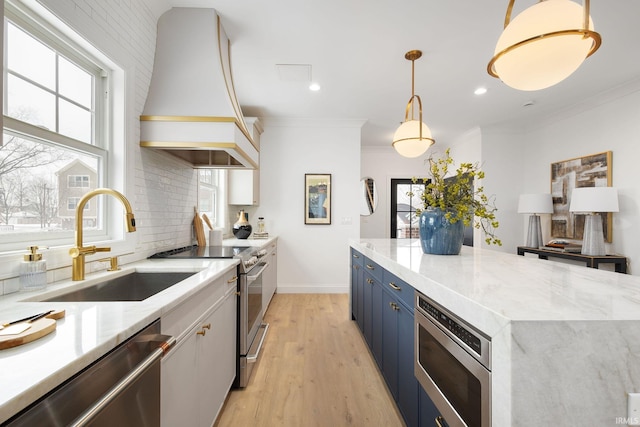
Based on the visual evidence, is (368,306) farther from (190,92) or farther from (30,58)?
(30,58)

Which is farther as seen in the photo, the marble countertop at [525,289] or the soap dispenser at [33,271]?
the soap dispenser at [33,271]

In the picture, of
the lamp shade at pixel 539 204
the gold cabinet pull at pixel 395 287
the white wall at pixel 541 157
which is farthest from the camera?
the lamp shade at pixel 539 204

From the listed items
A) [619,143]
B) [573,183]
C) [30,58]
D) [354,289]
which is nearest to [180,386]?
[30,58]

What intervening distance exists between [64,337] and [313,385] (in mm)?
1720

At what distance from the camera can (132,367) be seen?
78cm

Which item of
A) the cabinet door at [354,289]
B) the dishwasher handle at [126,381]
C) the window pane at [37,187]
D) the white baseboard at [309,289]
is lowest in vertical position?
the white baseboard at [309,289]

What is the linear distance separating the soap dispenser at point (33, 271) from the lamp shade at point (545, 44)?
205 centimetres

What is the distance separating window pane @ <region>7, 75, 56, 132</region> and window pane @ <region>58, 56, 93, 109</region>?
0.12 metres

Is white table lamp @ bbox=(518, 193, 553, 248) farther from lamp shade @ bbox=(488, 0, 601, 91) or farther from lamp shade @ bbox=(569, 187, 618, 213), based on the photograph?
lamp shade @ bbox=(488, 0, 601, 91)

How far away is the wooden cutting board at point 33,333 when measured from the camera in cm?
63

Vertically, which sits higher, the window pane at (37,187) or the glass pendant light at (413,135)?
Answer: the glass pendant light at (413,135)

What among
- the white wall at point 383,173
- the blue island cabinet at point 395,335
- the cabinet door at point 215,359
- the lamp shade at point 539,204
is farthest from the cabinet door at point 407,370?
the white wall at point 383,173

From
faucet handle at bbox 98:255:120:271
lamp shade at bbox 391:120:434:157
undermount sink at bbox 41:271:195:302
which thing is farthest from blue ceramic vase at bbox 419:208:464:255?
faucet handle at bbox 98:255:120:271

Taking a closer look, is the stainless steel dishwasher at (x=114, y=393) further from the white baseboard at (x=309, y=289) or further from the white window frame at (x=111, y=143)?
the white baseboard at (x=309, y=289)
